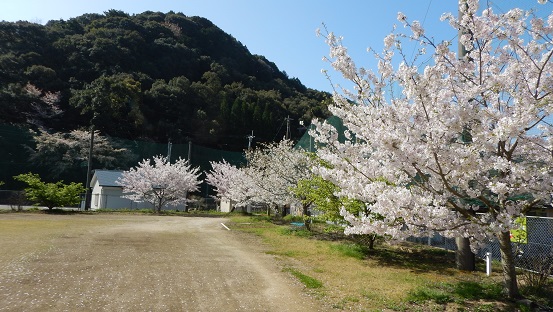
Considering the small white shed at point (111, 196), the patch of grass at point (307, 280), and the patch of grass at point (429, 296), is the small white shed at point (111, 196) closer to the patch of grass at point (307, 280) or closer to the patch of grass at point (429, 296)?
the patch of grass at point (307, 280)

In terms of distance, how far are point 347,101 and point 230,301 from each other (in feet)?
12.8

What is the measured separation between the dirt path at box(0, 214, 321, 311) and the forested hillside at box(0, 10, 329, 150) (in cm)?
3845

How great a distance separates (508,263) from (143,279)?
6.50 meters

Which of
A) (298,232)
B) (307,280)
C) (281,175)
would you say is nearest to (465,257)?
(307,280)

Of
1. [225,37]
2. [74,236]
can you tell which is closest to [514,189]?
[74,236]

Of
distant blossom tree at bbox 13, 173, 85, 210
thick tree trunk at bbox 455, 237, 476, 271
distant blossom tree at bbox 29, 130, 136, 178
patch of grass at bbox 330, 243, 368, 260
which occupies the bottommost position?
patch of grass at bbox 330, 243, 368, 260

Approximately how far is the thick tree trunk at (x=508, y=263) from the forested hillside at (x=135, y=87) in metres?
40.8

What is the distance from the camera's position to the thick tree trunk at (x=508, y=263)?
6.40 meters

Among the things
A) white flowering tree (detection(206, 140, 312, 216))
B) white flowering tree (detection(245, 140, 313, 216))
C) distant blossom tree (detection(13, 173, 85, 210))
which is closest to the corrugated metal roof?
distant blossom tree (detection(13, 173, 85, 210))

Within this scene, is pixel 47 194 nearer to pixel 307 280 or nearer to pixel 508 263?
pixel 307 280

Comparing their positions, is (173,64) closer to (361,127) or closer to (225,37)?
(225,37)

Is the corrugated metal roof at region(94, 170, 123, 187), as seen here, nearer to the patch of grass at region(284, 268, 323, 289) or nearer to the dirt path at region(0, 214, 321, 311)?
the dirt path at region(0, 214, 321, 311)

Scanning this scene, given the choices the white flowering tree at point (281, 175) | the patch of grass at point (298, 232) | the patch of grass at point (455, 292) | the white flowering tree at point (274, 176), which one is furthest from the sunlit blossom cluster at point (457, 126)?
the white flowering tree at point (281, 175)

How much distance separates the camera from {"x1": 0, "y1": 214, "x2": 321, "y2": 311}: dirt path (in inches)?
237
